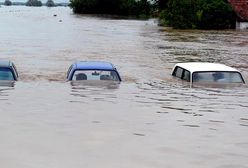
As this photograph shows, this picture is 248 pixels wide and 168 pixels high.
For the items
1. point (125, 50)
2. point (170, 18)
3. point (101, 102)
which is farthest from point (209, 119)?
point (170, 18)

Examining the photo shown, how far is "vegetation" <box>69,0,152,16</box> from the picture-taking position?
3329 inches

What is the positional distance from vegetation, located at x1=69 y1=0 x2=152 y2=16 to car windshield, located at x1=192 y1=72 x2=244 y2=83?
219 feet

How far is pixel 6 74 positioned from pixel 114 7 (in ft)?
244

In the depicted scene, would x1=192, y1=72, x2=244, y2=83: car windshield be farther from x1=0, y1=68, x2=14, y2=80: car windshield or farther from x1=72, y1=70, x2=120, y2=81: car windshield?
x1=0, y1=68, x2=14, y2=80: car windshield

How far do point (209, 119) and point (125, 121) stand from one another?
5.31 ft

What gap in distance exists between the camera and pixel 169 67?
22.8 meters

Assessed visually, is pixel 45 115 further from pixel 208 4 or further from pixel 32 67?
pixel 208 4

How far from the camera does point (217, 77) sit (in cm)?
1606

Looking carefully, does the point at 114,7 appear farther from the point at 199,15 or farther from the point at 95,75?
the point at 95,75

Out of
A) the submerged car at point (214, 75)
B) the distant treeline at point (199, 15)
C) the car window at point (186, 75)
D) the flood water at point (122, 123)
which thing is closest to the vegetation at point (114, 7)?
the distant treeline at point (199, 15)

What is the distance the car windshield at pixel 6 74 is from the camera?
606 inches

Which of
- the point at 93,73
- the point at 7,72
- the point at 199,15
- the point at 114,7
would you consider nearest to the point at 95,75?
the point at 93,73

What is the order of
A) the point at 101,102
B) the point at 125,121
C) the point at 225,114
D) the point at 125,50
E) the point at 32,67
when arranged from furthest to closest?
1. the point at 125,50
2. the point at 32,67
3. the point at 101,102
4. the point at 225,114
5. the point at 125,121

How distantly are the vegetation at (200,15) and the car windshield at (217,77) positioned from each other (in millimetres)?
37017
